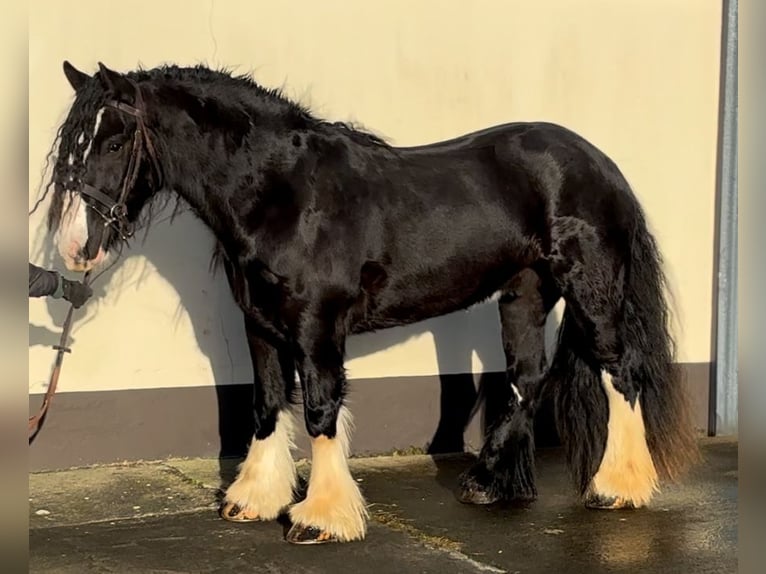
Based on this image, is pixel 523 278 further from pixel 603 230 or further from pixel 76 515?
pixel 76 515

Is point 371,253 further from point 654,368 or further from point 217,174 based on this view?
point 654,368

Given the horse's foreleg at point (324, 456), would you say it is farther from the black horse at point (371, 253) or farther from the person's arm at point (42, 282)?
the person's arm at point (42, 282)

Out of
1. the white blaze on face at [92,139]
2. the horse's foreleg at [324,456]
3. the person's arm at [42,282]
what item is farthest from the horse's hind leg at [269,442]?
the white blaze on face at [92,139]

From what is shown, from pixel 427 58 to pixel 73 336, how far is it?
8.69ft

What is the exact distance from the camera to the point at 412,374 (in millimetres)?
5781

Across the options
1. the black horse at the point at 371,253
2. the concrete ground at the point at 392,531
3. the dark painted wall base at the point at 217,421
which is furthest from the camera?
the dark painted wall base at the point at 217,421

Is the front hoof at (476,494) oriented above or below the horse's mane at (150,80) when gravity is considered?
below

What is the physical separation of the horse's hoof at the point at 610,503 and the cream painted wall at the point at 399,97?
1.54 m

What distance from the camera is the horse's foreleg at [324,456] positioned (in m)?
3.93

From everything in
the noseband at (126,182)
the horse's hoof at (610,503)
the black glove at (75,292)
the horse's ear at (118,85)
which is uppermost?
the horse's ear at (118,85)

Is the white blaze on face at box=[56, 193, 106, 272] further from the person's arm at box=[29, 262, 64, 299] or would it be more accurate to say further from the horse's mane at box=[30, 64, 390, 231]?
the person's arm at box=[29, 262, 64, 299]

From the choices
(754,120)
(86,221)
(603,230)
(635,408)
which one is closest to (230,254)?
(86,221)

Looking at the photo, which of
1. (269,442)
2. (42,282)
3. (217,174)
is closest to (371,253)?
(217,174)

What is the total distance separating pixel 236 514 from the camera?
4.29 metres
